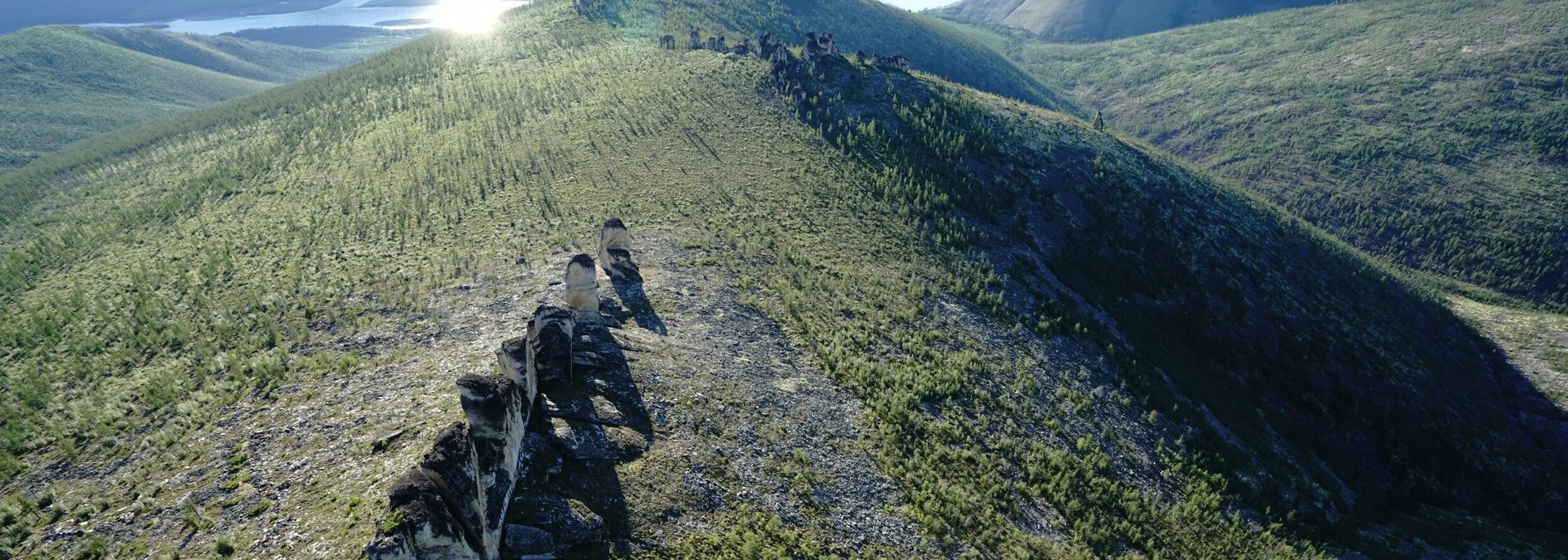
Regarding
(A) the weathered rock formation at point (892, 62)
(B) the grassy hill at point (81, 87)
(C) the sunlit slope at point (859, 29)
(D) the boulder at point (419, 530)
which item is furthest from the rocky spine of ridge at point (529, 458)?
(B) the grassy hill at point (81, 87)

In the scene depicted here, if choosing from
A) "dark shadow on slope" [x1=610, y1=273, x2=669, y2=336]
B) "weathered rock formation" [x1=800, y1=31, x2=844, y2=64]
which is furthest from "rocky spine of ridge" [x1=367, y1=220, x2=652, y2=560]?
"weathered rock formation" [x1=800, y1=31, x2=844, y2=64]

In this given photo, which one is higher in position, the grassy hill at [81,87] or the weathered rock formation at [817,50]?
the weathered rock formation at [817,50]

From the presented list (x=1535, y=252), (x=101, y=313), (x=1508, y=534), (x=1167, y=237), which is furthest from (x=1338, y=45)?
(x=101, y=313)

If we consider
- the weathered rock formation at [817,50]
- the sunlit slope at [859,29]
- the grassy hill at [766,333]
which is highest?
the sunlit slope at [859,29]

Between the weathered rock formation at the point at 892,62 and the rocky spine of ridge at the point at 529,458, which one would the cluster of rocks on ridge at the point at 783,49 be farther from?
the rocky spine of ridge at the point at 529,458

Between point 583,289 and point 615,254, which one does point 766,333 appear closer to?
point 615,254

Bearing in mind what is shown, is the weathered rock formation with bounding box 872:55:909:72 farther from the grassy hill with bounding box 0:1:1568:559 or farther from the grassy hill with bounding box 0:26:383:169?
the grassy hill with bounding box 0:26:383:169

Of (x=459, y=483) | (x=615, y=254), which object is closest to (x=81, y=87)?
(x=615, y=254)
